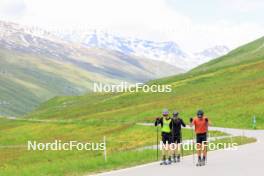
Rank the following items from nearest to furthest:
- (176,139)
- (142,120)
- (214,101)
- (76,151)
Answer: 1. (176,139)
2. (76,151)
3. (142,120)
4. (214,101)

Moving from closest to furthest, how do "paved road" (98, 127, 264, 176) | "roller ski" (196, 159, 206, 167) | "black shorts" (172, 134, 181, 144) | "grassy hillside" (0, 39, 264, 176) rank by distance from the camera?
"paved road" (98, 127, 264, 176), "roller ski" (196, 159, 206, 167), "black shorts" (172, 134, 181, 144), "grassy hillside" (0, 39, 264, 176)

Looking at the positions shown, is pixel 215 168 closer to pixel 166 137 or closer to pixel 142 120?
pixel 166 137

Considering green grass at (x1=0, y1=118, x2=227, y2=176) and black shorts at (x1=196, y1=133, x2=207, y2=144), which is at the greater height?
black shorts at (x1=196, y1=133, x2=207, y2=144)

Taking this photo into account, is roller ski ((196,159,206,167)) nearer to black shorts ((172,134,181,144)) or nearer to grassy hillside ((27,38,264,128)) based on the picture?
black shorts ((172,134,181,144))

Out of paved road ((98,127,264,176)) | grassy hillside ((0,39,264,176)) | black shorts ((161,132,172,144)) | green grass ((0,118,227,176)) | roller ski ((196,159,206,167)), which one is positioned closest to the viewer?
paved road ((98,127,264,176))

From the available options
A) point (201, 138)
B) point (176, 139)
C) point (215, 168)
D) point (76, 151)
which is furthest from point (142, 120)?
point (215, 168)

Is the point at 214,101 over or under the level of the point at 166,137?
over

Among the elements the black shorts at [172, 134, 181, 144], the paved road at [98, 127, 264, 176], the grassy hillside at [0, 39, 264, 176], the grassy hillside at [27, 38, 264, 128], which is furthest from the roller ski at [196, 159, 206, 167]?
the grassy hillside at [27, 38, 264, 128]

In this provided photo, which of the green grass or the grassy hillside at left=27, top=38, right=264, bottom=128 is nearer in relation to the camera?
the green grass

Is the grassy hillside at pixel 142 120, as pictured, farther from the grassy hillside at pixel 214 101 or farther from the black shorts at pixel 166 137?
the black shorts at pixel 166 137

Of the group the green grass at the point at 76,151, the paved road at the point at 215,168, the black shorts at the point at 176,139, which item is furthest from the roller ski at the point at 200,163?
the green grass at the point at 76,151

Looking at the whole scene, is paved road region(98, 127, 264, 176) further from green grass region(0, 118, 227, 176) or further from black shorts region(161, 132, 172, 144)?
green grass region(0, 118, 227, 176)

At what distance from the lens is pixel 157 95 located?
4857 inches

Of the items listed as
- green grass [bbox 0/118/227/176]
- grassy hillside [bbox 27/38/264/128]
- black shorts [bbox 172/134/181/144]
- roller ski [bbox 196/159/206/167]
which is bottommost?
green grass [bbox 0/118/227/176]
